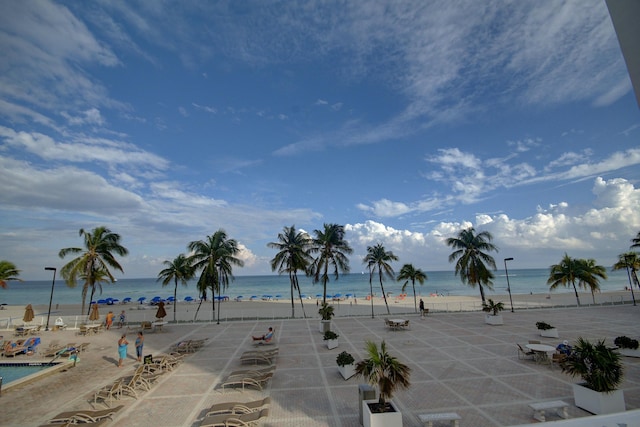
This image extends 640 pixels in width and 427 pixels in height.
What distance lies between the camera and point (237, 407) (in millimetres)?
8641

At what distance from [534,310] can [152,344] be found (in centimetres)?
3104

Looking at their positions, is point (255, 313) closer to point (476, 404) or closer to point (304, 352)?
point (304, 352)

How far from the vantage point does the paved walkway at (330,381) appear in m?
9.03

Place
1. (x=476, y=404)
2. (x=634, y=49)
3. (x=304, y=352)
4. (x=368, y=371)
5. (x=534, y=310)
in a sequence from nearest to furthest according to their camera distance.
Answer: (x=634, y=49), (x=368, y=371), (x=476, y=404), (x=304, y=352), (x=534, y=310)

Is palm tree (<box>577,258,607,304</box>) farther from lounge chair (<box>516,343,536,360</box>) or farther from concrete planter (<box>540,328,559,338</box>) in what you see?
lounge chair (<box>516,343,536,360</box>)

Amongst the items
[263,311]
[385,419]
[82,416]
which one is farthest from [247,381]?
[263,311]

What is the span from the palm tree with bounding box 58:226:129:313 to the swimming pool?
1319 cm

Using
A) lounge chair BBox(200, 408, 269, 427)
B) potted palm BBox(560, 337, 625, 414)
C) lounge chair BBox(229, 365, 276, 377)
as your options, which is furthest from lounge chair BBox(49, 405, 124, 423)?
potted palm BBox(560, 337, 625, 414)

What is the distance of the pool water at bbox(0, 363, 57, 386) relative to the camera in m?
13.6

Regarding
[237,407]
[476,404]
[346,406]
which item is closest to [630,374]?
[476,404]

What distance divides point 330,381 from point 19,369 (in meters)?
14.4

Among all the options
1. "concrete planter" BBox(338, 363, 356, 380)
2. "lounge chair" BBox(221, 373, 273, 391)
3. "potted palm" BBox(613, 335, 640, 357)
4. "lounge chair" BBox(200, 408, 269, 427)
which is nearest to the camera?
"lounge chair" BBox(200, 408, 269, 427)

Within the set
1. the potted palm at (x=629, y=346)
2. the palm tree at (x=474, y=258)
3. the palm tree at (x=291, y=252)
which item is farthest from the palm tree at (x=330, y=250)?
the potted palm at (x=629, y=346)

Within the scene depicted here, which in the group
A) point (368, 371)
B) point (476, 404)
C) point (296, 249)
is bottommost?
point (476, 404)
